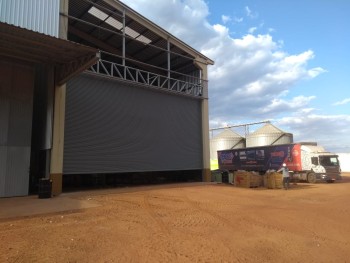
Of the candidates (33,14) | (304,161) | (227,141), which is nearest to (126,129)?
(33,14)

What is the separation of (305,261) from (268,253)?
765mm

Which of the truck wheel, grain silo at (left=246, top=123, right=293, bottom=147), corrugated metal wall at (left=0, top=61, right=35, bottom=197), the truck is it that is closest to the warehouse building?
corrugated metal wall at (left=0, top=61, right=35, bottom=197)

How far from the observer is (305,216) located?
11117 mm

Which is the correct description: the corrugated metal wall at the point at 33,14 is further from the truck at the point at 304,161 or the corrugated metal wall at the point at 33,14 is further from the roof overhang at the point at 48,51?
the truck at the point at 304,161

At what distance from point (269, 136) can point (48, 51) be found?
33.0m

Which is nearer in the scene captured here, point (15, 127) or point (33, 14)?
point (33, 14)

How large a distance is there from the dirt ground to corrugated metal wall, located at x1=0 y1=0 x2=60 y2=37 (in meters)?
9.71

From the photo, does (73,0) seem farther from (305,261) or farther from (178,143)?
(305,261)

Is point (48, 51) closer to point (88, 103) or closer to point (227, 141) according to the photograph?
point (88, 103)

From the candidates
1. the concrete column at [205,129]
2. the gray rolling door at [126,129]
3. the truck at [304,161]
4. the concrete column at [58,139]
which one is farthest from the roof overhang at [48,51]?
the truck at [304,161]

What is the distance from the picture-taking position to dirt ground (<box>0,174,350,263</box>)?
643 cm

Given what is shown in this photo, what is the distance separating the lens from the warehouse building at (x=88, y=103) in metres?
15.3

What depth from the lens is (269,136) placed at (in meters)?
41.7

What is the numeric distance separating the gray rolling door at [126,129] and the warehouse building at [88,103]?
0.20ft
